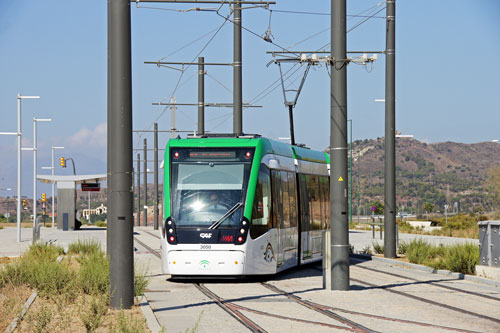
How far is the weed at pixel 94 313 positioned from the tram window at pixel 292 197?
8.73 m

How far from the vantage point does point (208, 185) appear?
18969 millimetres

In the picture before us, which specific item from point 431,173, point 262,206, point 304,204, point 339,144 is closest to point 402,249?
point 304,204

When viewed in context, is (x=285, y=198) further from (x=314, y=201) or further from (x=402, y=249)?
(x=402, y=249)

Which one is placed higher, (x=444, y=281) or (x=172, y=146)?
(x=172, y=146)

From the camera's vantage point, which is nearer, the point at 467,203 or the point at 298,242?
the point at 298,242

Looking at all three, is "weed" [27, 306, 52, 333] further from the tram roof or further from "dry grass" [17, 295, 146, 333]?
the tram roof

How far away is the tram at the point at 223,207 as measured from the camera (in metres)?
18.5

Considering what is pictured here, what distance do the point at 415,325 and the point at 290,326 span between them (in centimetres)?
167

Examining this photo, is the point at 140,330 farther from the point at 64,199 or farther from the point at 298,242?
the point at 64,199

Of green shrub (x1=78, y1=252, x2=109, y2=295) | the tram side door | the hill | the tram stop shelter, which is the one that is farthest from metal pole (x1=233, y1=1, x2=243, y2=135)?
the hill

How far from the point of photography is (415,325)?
12141 mm

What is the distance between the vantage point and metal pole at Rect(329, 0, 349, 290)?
1705 cm

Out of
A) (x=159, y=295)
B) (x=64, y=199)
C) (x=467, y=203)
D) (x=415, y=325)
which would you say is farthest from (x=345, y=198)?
(x=467, y=203)

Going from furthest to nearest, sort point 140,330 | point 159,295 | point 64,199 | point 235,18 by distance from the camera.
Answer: point 64,199
point 235,18
point 159,295
point 140,330
